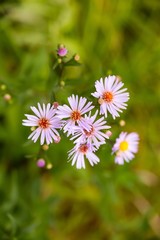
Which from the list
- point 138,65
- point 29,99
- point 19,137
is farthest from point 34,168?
point 138,65

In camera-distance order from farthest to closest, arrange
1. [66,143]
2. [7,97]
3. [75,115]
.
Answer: [66,143] → [7,97] → [75,115]

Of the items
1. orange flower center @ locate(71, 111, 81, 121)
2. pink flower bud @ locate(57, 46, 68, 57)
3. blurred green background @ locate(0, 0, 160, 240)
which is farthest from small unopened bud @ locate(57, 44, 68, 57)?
blurred green background @ locate(0, 0, 160, 240)

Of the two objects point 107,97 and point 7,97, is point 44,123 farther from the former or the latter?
point 7,97

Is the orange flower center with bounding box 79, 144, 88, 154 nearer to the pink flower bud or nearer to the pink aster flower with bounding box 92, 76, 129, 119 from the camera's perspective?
the pink aster flower with bounding box 92, 76, 129, 119

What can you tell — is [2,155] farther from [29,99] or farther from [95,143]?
[95,143]

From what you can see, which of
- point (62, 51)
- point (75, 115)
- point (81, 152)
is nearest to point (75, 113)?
point (75, 115)

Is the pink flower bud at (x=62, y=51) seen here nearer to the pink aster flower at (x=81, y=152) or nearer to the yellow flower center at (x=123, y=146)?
the pink aster flower at (x=81, y=152)

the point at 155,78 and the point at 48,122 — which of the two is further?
the point at 155,78
